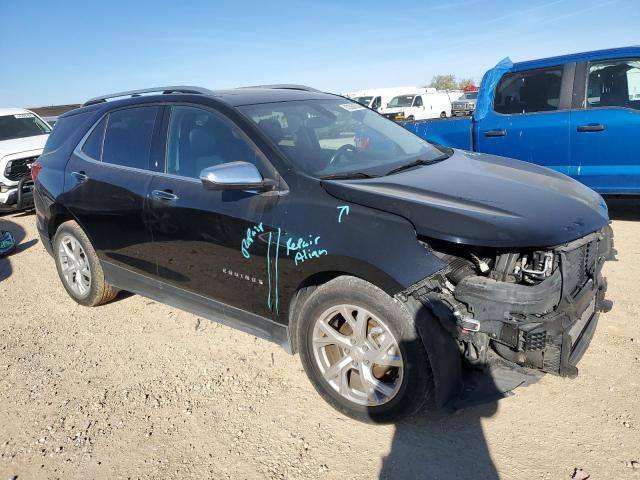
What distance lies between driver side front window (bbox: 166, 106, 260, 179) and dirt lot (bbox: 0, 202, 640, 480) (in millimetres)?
1353

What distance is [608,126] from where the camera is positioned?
547cm

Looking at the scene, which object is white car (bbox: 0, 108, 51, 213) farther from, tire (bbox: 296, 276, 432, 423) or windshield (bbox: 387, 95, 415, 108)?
windshield (bbox: 387, 95, 415, 108)

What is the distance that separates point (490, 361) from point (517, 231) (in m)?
0.68

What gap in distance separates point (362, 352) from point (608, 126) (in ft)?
14.4

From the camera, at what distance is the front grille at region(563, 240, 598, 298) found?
2.51 m

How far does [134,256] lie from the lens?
12.5ft

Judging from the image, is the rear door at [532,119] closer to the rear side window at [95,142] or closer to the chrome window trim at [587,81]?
the chrome window trim at [587,81]

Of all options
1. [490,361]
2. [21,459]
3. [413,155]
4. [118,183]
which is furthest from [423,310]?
[118,183]

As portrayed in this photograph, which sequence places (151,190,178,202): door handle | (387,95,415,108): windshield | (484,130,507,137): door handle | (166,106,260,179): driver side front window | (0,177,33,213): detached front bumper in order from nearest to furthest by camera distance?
(166,106,260,179): driver side front window
(151,190,178,202): door handle
(484,130,507,137): door handle
(0,177,33,213): detached front bumper
(387,95,415,108): windshield

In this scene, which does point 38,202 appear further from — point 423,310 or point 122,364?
point 423,310

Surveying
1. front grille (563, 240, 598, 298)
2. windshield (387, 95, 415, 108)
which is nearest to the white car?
front grille (563, 240, 598, 298)

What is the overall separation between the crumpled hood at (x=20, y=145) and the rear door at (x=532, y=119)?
726cm

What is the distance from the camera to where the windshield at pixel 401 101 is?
26969 mm

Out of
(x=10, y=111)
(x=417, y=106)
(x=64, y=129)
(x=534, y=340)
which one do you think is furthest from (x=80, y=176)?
(x=417, y=106)
